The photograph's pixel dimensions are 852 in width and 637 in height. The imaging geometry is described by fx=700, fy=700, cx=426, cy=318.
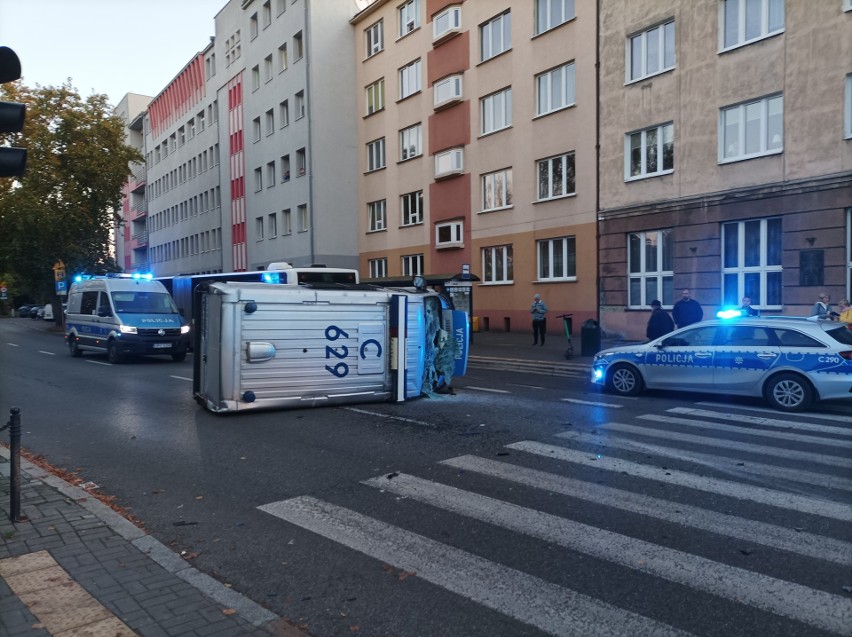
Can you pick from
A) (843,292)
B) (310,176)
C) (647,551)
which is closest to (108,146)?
(310,176)

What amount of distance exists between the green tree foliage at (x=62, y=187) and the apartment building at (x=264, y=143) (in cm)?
778

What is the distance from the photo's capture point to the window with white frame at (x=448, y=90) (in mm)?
29469

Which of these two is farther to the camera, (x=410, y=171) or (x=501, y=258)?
(x=410, y=171)

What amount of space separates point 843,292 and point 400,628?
54.4 ft

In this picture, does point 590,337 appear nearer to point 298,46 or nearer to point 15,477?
point 15,477

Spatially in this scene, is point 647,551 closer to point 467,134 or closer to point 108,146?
point 467,134

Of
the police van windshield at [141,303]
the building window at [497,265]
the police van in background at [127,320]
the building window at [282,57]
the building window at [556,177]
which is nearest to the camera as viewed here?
the police van in background at [127,320]

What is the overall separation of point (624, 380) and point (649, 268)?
1011cm

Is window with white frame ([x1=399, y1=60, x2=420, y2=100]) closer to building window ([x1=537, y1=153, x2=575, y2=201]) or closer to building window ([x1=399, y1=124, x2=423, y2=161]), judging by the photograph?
building window ([x1=399, y1=124, x2=423, y2=161])

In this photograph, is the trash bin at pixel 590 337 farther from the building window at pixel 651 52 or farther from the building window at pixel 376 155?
the building window at pixel 376 155

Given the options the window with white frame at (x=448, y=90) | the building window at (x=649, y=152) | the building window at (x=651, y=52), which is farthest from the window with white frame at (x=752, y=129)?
the window with white frame at (x=448, y=90)

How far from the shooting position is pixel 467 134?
96.8 feet

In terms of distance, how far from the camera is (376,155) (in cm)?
3638

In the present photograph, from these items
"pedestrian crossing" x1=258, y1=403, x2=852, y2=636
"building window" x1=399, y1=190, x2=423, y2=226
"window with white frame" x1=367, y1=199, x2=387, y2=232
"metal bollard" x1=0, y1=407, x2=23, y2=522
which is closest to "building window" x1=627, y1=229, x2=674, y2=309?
"building window" x1=399, y1=190, x2=423, y2=226
